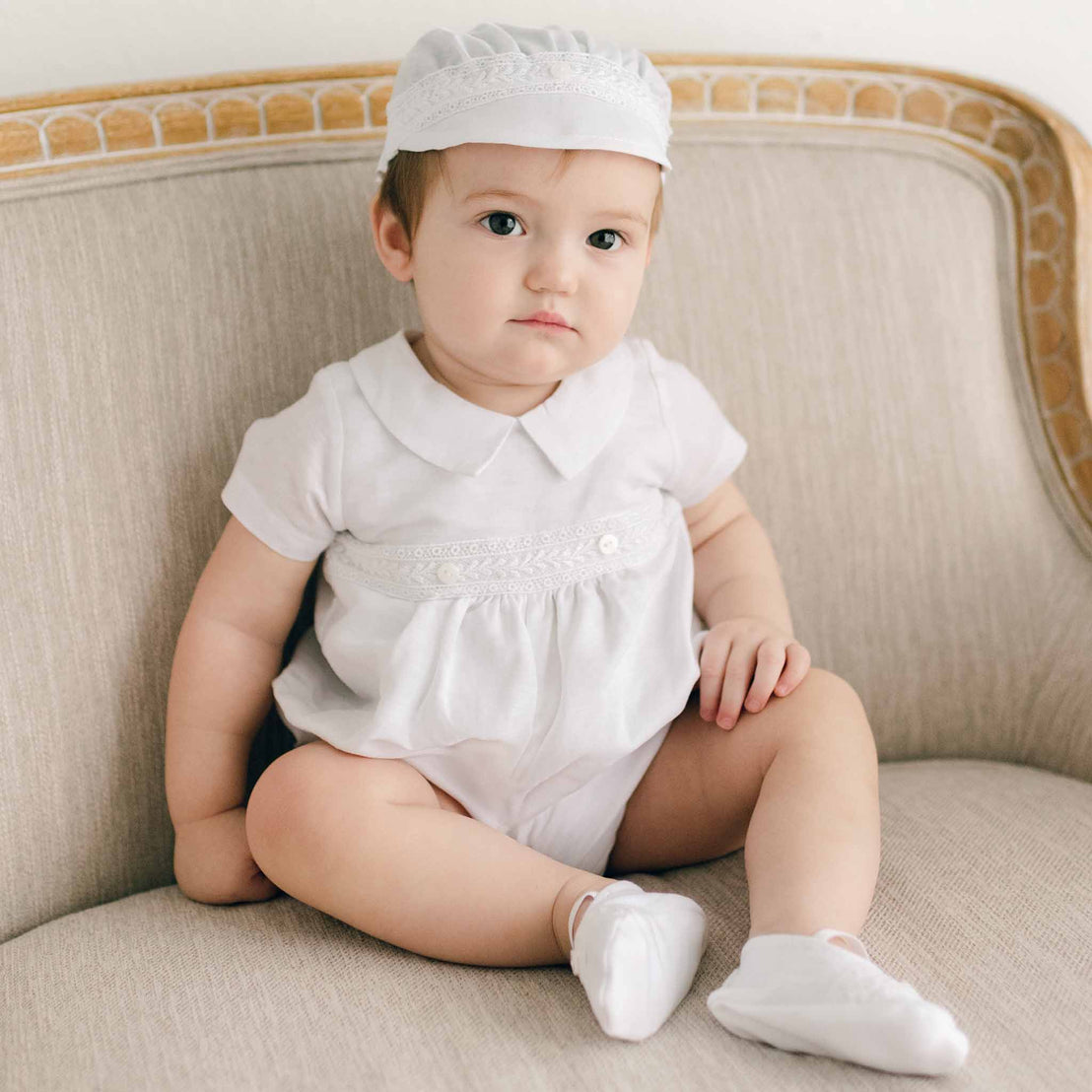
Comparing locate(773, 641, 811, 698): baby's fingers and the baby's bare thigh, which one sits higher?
locate(773, 641, 811, 698): baby's fingers

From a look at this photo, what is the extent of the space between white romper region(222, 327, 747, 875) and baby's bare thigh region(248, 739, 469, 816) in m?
0.01

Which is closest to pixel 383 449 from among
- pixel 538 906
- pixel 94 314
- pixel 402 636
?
pixel 402 636

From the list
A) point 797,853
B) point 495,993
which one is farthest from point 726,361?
point 495,993

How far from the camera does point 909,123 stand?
1235 mm

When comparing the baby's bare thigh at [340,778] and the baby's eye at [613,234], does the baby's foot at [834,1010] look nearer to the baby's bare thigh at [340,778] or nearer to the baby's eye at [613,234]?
the baby's bare thigh at [340,778]

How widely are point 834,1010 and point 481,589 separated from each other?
425 millimetres

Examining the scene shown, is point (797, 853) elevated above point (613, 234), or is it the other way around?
point (613, 234)

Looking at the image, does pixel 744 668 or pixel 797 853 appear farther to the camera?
pixel 744 668

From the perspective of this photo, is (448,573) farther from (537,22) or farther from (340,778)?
(537,22)

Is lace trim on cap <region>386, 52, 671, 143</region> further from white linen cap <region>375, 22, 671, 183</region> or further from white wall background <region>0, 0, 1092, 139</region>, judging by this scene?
white wall background <region>0, 0, 1092, 139</region>

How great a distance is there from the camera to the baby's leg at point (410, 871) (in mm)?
850

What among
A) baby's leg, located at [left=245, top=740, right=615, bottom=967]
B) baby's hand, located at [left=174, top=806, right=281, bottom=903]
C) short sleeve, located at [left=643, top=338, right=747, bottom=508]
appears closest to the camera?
baby's leg, located at [left=245, top=740, right=615, bottom=967]

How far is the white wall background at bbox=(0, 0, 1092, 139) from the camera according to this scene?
114cm

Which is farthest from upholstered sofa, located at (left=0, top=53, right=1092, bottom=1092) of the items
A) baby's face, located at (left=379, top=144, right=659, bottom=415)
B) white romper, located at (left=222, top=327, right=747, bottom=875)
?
baby's face, located at (left=379, top=144, right=659, bottom=415)
